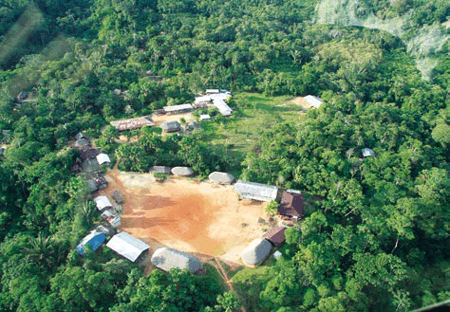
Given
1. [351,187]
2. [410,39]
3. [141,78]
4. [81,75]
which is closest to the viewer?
[351,187]

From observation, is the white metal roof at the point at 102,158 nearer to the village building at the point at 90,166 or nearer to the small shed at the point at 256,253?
the village building at the point at 90,166

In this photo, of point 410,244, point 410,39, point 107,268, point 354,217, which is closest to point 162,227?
point 107,268

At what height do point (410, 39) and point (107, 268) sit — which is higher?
point (410, 39)

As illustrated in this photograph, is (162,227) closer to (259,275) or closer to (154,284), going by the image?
(154,284)

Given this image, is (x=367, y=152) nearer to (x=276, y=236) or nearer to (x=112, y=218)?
(x=276, y=236)

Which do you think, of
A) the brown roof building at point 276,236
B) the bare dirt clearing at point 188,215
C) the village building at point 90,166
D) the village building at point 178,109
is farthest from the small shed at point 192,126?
the brown roof building at point 276,236

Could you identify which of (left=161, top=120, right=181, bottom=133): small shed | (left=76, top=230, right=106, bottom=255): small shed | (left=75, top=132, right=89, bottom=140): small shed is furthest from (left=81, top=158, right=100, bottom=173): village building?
(left=161, top=120, right=181, bottom=133): small shed
